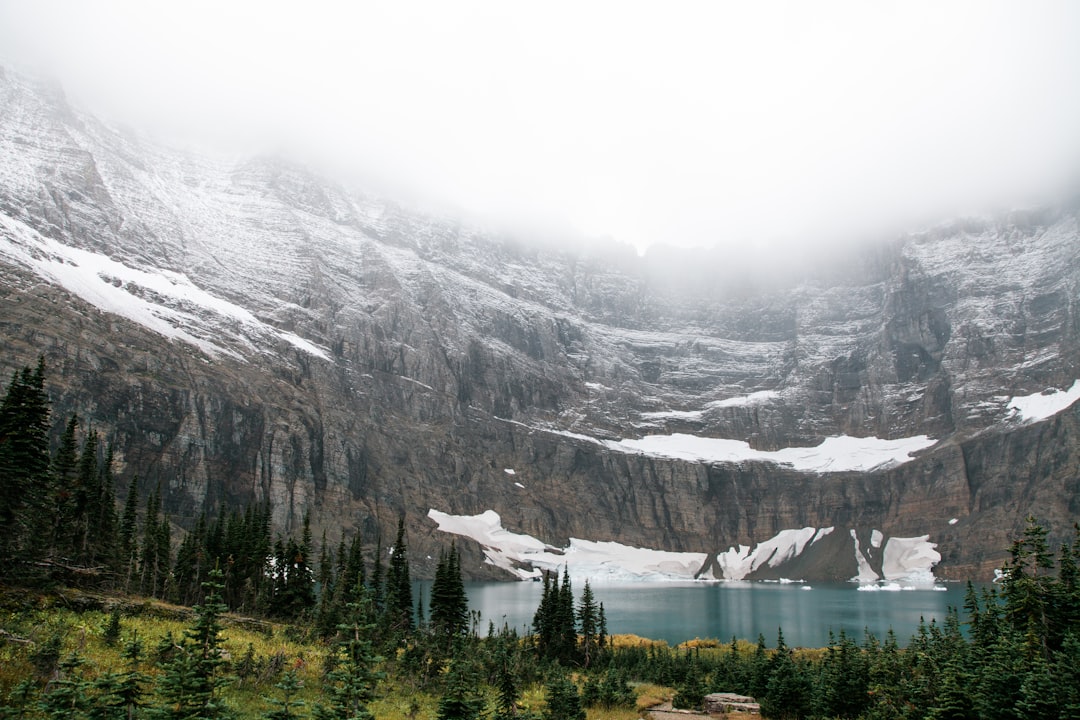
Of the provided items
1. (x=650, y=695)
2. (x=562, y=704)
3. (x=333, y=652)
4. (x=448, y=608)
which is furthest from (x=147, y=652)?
(x=650, y=695)

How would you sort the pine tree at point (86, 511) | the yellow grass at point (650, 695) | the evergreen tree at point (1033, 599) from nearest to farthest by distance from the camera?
1. the evergreen tree at point (1033, 599)
2. the yellow grass at point (650, 695)
3. the pine tree at point (86, 511)

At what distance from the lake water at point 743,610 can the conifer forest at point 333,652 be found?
27954 mm

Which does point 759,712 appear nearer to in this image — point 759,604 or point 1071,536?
point 759,604

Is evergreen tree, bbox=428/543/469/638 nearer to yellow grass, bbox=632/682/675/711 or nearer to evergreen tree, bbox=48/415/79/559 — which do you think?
yellow grass, bbox=632/682/675/711

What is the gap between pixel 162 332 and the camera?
198 metres

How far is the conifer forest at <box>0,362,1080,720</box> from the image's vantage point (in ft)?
56.8

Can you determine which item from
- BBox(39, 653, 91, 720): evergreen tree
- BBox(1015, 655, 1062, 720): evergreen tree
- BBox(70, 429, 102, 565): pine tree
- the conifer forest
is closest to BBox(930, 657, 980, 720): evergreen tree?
the conifer forest

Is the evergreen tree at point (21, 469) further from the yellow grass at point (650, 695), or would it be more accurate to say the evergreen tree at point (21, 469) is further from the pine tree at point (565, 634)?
the pine tree at point (565, 634)

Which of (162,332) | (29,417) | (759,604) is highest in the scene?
(162,332)

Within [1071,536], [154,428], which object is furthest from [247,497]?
[1071,536]

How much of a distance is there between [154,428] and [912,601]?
177 meters

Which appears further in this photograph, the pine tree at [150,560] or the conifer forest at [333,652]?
the pine tree at [150,560]

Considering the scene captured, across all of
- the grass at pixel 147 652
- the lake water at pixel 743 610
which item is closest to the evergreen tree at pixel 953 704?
the grass at pixel 147 652

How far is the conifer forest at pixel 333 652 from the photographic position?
1731 centimetres
